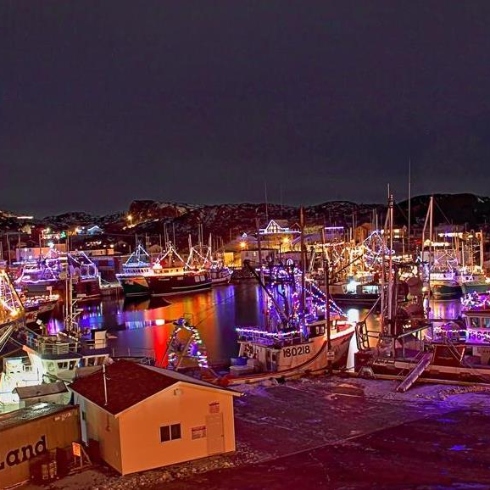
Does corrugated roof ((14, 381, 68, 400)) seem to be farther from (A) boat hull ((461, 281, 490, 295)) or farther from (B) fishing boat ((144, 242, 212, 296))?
(B) fishing boat ((144, 242, 212, 296))

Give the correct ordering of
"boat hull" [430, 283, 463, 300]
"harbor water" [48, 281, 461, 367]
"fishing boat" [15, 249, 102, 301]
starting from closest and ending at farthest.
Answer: "harbor water" [48, 281, 461, 367] < "boat hull" [430, 283, 463, 300] < "fishing boat" [15, 249, 102, 301]

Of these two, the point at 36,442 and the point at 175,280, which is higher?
the point at 36,442

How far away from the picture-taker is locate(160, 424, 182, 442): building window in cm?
1391

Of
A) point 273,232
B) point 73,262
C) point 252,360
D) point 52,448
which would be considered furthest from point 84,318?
point 273,232

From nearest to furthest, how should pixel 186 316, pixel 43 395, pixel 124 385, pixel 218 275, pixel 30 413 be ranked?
1. pixel 30 413
2. pixel 124 385
3. pixel 43 395
4. pixel 186 316
5. pixel 218 275

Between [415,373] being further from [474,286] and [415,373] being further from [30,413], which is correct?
[474,286]

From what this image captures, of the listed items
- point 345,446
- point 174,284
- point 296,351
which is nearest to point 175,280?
point 174,284

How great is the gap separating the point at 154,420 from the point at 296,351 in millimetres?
12981

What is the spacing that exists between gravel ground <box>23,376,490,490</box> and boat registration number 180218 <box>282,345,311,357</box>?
415 cm

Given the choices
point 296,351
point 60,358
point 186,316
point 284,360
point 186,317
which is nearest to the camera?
point 60,358

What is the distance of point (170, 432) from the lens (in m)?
14.0

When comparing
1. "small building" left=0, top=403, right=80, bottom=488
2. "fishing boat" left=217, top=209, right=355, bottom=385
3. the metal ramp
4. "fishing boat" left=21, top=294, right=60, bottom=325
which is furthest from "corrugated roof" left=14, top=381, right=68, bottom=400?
"fishing boat" left=21, top=294, right=60, bottom=325

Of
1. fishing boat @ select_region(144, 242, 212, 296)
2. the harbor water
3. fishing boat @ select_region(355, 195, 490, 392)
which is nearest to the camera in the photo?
fishing boat @ select_region(355, 195, 490, 392)

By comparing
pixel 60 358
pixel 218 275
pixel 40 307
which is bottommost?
pixel 40 307
